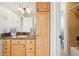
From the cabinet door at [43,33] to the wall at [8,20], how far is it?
2.97 ft

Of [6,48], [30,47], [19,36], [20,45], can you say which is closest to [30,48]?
[30,47]

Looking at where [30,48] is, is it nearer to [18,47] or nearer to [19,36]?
[18,47]

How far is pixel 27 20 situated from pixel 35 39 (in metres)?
0.86

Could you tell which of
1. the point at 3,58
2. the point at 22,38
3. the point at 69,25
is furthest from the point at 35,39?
the point at 3,58

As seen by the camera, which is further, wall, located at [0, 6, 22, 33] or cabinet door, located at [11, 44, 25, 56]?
wall, located at [0, 6, 22, 33]

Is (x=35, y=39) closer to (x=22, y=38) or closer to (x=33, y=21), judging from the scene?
(x=22, y=38)

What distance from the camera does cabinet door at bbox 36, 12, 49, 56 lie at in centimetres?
409

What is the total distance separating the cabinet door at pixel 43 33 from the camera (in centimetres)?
409

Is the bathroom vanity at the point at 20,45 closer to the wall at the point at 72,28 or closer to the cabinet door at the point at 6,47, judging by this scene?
the cabinet door at the point at 6,47

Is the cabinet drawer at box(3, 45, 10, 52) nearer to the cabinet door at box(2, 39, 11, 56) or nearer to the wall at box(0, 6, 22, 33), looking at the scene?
the cabinet door at box(2, 39, 11, 56)

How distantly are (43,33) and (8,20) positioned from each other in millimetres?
1346

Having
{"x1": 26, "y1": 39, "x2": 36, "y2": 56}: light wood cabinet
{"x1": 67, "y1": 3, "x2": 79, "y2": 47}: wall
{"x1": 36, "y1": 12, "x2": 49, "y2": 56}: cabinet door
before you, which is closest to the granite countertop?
{"x1": 26, "y1": 39, "x2": 36, "y2": 56}: light wood cabinet

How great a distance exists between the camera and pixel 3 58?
2.38ft

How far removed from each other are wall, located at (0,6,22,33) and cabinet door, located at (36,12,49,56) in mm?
906
